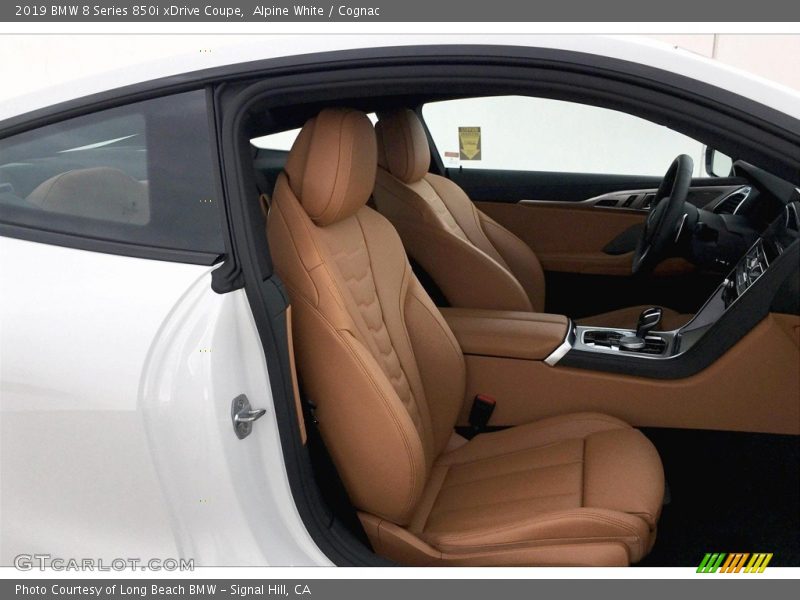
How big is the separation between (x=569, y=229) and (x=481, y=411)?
4.68 feet

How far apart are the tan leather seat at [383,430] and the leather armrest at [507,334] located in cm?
34

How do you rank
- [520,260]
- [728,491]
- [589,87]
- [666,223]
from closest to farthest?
[589,87] < [728,491] < [666,223] < [520,260]

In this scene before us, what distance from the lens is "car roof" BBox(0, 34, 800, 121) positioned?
1.14 metres

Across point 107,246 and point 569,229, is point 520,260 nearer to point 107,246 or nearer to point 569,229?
point 569,229

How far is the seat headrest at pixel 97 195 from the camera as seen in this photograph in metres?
1.29

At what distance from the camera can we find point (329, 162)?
1.44 meters

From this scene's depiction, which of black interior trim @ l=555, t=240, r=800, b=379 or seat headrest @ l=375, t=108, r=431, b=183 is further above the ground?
seat headrest @ l=375, t=108, r=431, b=183

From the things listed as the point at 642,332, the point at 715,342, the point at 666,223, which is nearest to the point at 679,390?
the point at 715,342

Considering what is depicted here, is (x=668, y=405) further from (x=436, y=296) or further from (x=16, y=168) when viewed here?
(x=16, y=168)

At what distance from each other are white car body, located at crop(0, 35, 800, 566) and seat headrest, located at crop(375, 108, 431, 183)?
1156 mm

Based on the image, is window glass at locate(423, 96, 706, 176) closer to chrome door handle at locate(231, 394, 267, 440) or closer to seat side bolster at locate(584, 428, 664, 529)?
seat side bolster at locate(584, 428, 664, 529)

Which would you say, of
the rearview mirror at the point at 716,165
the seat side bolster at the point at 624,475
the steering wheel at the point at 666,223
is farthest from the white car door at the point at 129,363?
the rearview mirror at the point at 716,165

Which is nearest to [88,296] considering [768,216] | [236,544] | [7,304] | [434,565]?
[7,304]
